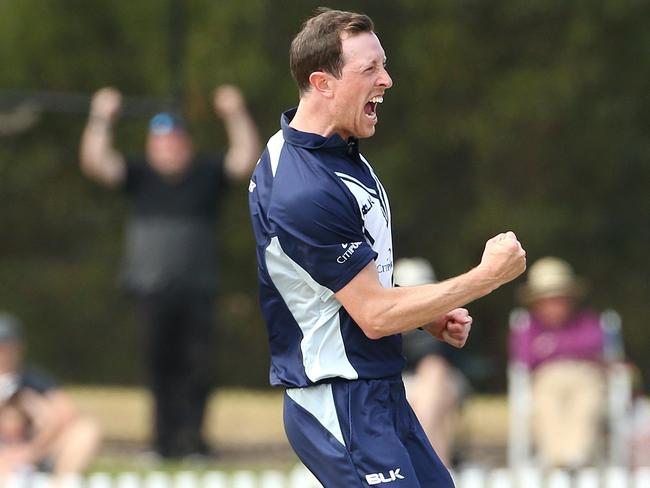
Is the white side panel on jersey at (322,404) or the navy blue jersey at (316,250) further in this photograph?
the white side panel on jersey at (322,404)

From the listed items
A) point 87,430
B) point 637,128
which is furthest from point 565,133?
point 87,430

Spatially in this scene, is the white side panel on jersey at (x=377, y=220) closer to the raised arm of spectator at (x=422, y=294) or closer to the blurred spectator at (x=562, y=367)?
the raised arm of spectator at (x=422, y=294)

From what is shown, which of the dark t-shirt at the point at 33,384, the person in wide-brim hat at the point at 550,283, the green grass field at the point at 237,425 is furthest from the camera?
the green grass field at the point at 237,425

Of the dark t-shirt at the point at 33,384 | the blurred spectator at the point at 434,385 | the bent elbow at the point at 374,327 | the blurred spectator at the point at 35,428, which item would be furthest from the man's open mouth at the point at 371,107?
the dark t-shirt at the point at 33,384

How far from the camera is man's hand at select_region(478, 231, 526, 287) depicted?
12.5 feet

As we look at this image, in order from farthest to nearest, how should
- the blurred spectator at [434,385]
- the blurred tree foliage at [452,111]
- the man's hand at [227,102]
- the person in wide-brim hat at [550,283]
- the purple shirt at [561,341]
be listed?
the blurred tree foliage at [452,111] → the person in wide-brim hat at [550,283] → the purple shirt at [561,341] → the man's hand at [227,102] → the blurred spectator at [434,385]

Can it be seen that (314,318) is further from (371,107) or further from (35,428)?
(35,428)

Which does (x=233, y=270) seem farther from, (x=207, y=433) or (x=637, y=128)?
(x=637, y=128)

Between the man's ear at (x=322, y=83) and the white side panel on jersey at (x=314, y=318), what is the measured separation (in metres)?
0.41

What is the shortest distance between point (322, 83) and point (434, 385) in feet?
13.7

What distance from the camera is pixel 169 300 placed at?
8.78 metres

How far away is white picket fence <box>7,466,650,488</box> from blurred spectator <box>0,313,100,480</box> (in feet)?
0.47

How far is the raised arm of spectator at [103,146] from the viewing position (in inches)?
343

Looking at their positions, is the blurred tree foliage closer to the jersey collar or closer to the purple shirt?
the purple shirt
